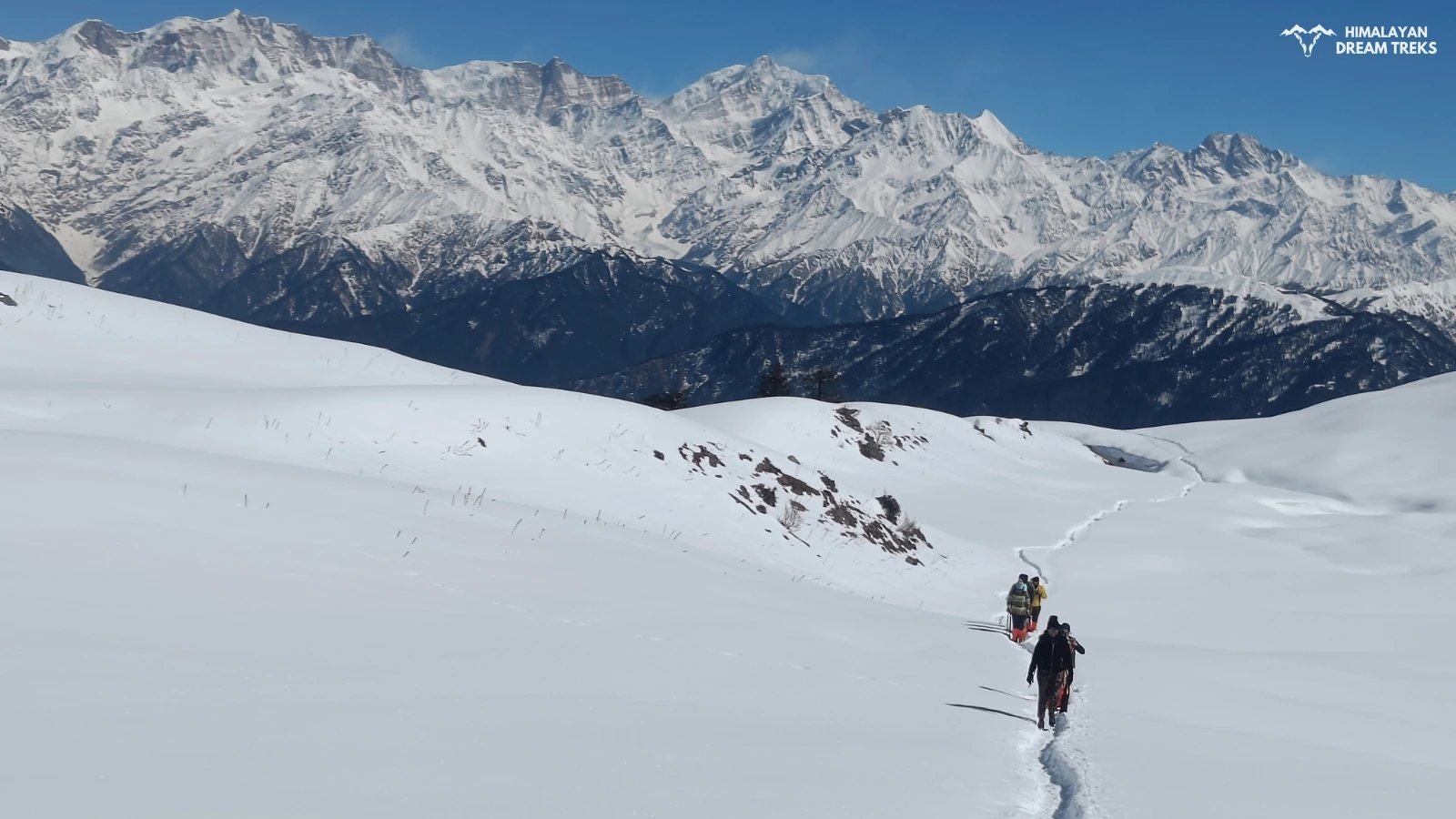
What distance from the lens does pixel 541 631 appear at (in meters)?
13.1

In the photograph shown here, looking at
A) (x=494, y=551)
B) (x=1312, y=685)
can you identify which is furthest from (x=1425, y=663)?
(x=494, y=551)

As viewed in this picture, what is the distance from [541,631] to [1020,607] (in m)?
12.8

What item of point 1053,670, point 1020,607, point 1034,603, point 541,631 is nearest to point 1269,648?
point 1034,603

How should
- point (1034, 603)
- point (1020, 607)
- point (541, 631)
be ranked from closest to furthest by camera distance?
point (541, 631) → point (1020, 607) → point (1034, 603)

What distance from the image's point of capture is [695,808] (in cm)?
819

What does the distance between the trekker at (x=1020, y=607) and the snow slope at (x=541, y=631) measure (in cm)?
86

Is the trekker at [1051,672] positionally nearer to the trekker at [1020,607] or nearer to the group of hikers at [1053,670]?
the group of hikers at [1053,670]

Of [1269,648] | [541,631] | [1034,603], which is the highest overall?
[1034,603]

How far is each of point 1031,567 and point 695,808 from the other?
30.4 m

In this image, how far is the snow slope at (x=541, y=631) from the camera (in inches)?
325

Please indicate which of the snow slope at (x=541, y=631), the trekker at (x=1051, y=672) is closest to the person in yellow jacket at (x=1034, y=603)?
the snow slope at (x=541, y=631)

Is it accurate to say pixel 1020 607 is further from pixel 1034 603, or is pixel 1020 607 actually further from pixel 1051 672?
pixel 1051 672

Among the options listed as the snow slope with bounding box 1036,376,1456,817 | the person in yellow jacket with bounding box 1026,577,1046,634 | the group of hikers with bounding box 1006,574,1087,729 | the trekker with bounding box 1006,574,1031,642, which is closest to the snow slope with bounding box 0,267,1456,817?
the snow slope with bounding box 1036,376,1456,817

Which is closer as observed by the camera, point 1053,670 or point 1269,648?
point 1053,670
